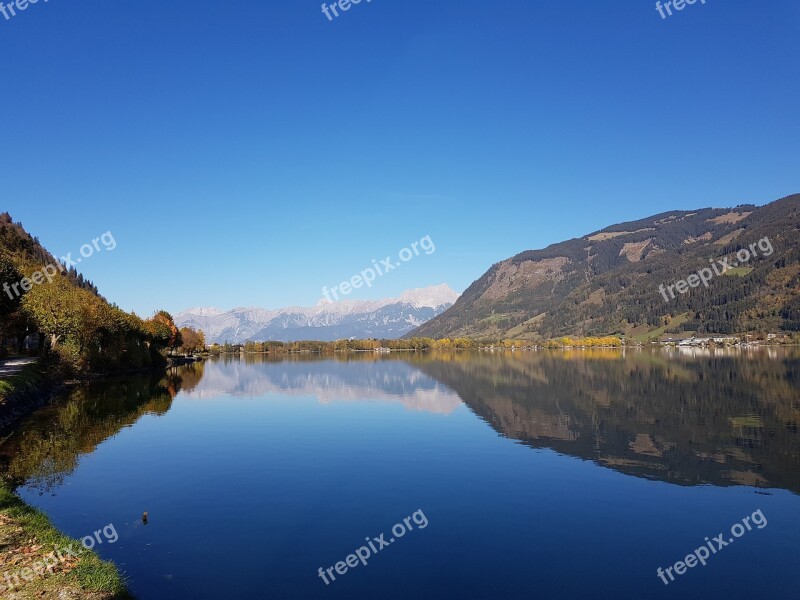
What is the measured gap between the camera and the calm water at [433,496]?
20641 mm

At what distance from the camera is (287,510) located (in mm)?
28312

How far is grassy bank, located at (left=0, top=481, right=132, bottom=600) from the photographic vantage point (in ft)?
53.9

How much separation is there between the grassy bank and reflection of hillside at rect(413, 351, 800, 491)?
102 ft

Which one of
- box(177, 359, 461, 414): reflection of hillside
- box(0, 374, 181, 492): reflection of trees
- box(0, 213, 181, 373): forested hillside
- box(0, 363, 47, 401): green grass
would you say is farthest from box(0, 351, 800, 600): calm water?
box(0, 213, 181, 373): forested hillside

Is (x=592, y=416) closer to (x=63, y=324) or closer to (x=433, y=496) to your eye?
(x=433, y=496)

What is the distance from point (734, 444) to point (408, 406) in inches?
1503

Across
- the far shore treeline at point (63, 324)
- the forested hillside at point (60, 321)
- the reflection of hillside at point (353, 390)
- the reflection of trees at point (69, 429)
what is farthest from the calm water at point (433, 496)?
the far shore treeline at point (63, 324)

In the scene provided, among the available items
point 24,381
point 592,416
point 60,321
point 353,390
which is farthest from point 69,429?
point 353,390

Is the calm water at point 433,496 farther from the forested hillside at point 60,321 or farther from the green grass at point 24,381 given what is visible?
the forested hillside at point 60,321

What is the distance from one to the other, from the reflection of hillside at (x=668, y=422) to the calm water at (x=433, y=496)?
32 centimetres

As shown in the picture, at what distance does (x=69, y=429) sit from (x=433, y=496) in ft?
123

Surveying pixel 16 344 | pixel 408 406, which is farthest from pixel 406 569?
pixel 16 344

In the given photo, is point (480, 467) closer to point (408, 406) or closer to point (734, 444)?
point (734, 444)

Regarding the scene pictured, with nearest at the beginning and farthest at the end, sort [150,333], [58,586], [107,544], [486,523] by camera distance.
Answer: [58,586] < [107,544] < [486,523] < [150,333]
